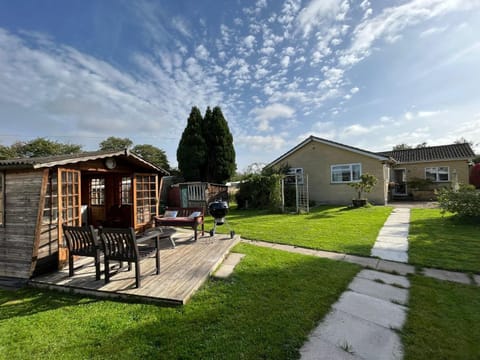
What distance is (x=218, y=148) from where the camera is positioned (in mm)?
17219

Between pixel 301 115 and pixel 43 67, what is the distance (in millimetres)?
13546

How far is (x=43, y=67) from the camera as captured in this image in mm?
8844

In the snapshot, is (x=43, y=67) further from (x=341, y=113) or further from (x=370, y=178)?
(x=370, y=178)

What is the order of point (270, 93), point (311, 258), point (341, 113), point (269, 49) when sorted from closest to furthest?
point (311, 258) → point (269, 49) → point (270, 93) → point (341, 113)

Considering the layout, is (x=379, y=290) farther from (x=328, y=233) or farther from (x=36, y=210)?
(x=36, y=210)

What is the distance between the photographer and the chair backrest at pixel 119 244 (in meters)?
3.45

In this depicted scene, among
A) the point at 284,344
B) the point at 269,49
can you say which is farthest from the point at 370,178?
the point at 284,344

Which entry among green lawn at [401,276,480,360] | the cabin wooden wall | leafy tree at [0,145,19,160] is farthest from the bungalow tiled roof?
leafy tree at [0,145,19,160]

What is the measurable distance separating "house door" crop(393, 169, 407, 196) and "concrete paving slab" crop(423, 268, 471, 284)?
15820mm

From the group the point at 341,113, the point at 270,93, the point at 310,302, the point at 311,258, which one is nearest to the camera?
the point at 310,302

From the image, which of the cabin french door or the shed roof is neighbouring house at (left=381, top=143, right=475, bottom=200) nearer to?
the shed roof

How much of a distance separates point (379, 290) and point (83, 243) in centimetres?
516

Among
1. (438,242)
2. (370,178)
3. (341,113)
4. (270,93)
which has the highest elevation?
(270,93)

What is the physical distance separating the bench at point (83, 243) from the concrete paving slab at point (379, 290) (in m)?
4.35
